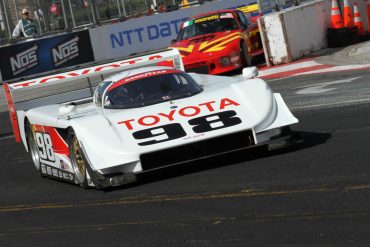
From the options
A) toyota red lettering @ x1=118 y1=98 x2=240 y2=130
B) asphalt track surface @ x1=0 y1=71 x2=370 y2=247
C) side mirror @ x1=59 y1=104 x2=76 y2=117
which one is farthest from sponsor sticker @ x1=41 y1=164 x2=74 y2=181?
toyota red lettering @ x1=118 y1=98 x2=240 y2=130

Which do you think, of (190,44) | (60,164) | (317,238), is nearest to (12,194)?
(60,164)

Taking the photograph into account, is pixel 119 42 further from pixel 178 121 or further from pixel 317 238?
pixel 317 238

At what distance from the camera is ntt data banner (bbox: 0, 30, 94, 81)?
24.8 metres

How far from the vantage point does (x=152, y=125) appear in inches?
360

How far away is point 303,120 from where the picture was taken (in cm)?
1195

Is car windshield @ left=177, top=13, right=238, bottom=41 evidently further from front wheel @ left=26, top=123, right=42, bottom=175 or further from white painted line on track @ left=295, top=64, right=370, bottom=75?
front wheel @ left=26, top=123, right=42, bottom=175

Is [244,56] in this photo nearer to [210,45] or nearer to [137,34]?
[210,45]

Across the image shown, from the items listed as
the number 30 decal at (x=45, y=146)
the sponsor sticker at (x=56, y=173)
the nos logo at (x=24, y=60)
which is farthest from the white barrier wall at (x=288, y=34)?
the sponsor sticker at (x=56, y=173)

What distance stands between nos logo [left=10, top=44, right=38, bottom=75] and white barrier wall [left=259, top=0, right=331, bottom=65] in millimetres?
7865

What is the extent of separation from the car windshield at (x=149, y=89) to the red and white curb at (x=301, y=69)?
22.4 feet

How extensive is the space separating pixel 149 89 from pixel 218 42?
9.44 m

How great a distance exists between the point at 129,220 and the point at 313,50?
44.6ft

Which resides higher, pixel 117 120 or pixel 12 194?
pixel 117 120

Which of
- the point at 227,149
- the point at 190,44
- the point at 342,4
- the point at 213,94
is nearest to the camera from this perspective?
the point at 227,149
